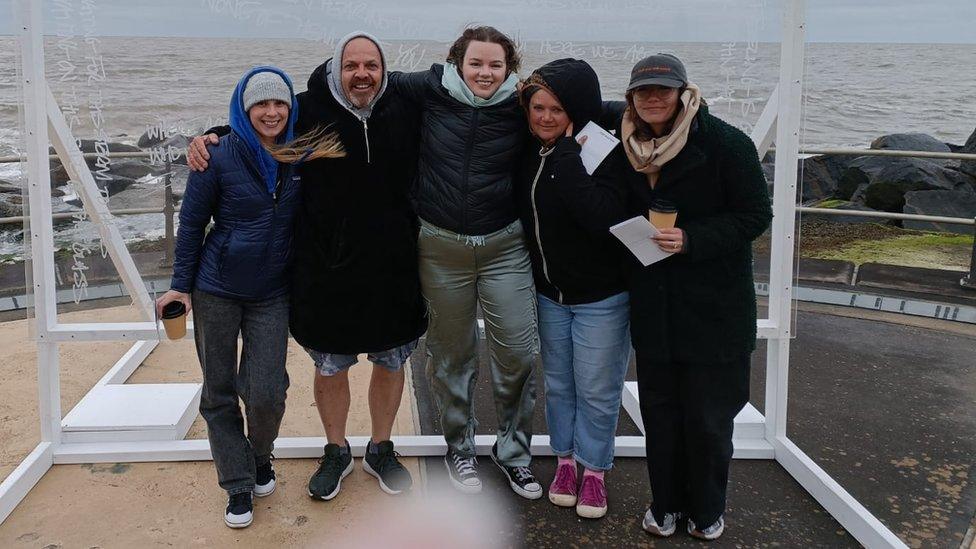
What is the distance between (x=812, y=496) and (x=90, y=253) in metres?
3.29

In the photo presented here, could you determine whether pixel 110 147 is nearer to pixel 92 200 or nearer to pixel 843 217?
pixel 92 200

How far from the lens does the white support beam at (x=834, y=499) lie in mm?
2617

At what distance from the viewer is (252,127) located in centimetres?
251

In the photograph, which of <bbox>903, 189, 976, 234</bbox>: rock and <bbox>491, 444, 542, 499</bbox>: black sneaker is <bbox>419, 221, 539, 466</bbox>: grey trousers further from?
<bbox>903, 189, 976, 234</bbox>: rock

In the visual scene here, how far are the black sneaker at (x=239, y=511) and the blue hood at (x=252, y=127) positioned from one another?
45.9 inches

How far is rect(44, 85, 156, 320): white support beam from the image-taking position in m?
3.06

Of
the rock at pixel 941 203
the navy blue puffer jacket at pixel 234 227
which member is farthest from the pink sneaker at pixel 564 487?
the rock at pixel 941 203

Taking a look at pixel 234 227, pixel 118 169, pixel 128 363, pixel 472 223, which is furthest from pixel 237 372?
pixel 128 363

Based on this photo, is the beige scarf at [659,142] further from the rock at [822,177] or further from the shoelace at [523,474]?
the rock at [822,177]

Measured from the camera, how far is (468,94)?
2.51 metres

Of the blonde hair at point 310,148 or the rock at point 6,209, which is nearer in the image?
the blonde hair at point 310,148

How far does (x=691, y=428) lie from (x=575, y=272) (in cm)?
67

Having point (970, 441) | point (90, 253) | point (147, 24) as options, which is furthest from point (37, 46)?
point (970, 441)

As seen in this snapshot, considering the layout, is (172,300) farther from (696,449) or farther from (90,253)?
(696,449)
